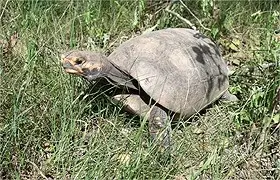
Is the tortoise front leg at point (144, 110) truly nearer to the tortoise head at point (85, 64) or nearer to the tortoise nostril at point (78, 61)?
the tortoise head at point (85, 64)

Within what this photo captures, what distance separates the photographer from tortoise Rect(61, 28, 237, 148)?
279 cm

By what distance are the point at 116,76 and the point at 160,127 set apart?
362mm

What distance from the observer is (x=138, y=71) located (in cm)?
292

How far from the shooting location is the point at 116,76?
114 inches

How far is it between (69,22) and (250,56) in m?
1.27

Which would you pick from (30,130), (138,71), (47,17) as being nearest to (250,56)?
(138,71)

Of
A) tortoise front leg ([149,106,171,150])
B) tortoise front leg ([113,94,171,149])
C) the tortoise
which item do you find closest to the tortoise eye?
the tortoise

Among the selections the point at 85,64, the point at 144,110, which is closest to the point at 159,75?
the point at 144,110

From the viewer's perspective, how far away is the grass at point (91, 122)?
2539mm

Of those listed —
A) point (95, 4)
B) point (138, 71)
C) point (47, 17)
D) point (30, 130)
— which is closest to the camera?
point (30, 130)

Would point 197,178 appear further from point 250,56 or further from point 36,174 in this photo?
point 250,56

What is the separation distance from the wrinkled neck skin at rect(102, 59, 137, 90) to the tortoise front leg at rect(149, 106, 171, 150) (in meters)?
0.19

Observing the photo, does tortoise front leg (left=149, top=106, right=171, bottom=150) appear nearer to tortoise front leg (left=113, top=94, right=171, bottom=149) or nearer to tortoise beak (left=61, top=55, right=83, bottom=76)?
tortoise front leg (left=113, top=94, right=171, bottom=149)

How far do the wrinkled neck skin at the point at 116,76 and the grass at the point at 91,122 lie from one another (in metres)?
0.12
